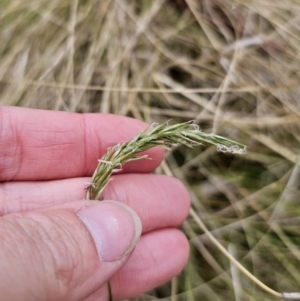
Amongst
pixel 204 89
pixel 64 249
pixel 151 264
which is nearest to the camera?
pixel 64 249

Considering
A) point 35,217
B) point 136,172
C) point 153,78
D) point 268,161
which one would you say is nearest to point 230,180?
point 268,161

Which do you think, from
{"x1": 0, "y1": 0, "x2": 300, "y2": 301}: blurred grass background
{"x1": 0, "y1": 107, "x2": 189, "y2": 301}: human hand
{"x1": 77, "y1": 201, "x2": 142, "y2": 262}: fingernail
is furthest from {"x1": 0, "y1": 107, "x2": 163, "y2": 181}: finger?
{"x1": 77, "y1": 201, "x2": 142, "y2": 262}: fingernail

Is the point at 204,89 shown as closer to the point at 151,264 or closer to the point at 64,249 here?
the point at 151,264

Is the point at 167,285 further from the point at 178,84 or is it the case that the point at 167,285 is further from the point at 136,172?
the point at 178,84

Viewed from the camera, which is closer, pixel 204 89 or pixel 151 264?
pixel 151 264

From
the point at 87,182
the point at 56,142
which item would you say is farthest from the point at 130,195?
the point at 56,142

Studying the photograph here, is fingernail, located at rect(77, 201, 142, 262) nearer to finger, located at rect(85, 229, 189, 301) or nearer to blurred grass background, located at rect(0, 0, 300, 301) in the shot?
finger, located at rect(85, 229, 189, 301)

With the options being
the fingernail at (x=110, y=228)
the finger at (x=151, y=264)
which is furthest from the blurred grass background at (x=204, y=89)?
the fingernail at (x=110, y=228)

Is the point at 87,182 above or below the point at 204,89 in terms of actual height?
below
